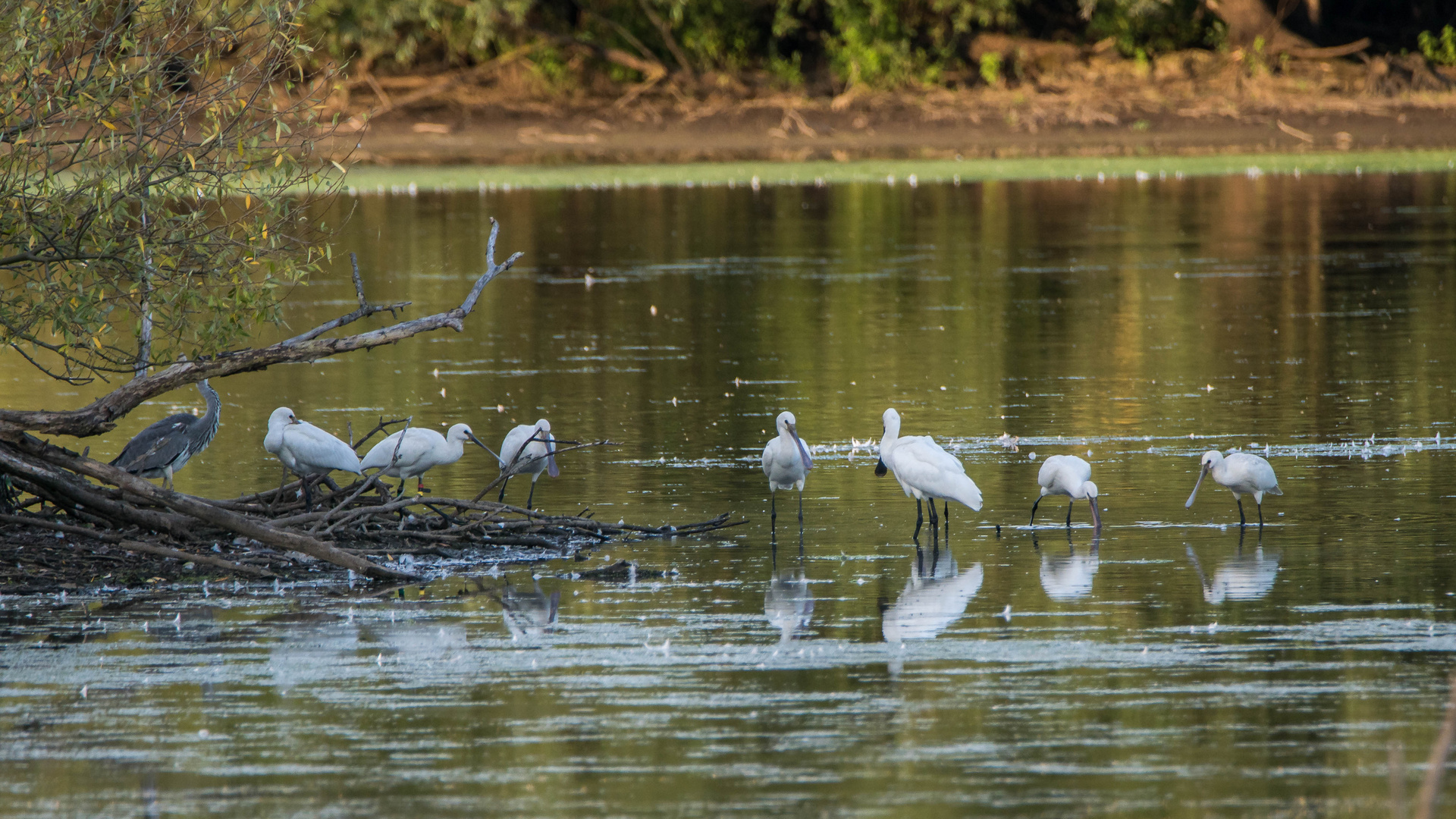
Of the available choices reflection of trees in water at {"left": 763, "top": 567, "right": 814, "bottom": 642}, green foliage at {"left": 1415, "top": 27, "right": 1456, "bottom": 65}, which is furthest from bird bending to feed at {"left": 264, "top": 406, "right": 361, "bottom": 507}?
green foliage at {"left": 1415, "top": 27, "right": 1456, "bottom": 65}

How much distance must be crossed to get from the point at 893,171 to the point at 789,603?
30403mm

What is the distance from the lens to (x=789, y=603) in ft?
30.8

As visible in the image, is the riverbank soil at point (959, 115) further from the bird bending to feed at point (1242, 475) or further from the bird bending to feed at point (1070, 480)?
the bird bending to feed at point (1070, 480)

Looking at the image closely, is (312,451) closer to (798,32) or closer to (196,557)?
(196,557)

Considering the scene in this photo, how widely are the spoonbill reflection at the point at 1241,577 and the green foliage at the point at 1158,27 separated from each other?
3550 cm

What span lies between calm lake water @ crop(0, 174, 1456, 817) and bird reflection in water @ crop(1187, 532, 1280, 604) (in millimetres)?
32

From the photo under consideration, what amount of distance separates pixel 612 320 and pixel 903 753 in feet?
48.5

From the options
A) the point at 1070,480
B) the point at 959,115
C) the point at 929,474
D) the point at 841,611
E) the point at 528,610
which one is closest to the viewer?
the point at 841,611

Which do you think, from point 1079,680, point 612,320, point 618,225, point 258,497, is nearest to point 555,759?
point 1079,680

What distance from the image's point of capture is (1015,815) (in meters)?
6.20

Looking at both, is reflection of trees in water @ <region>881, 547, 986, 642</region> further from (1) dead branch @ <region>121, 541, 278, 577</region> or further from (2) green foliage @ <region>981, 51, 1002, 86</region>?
(2) green foliage @ <region>981, 51, 1002, 86</region>

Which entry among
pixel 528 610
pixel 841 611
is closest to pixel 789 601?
pixel 841 611

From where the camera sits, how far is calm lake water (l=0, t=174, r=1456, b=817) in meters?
6.71

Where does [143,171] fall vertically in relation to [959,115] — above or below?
above
